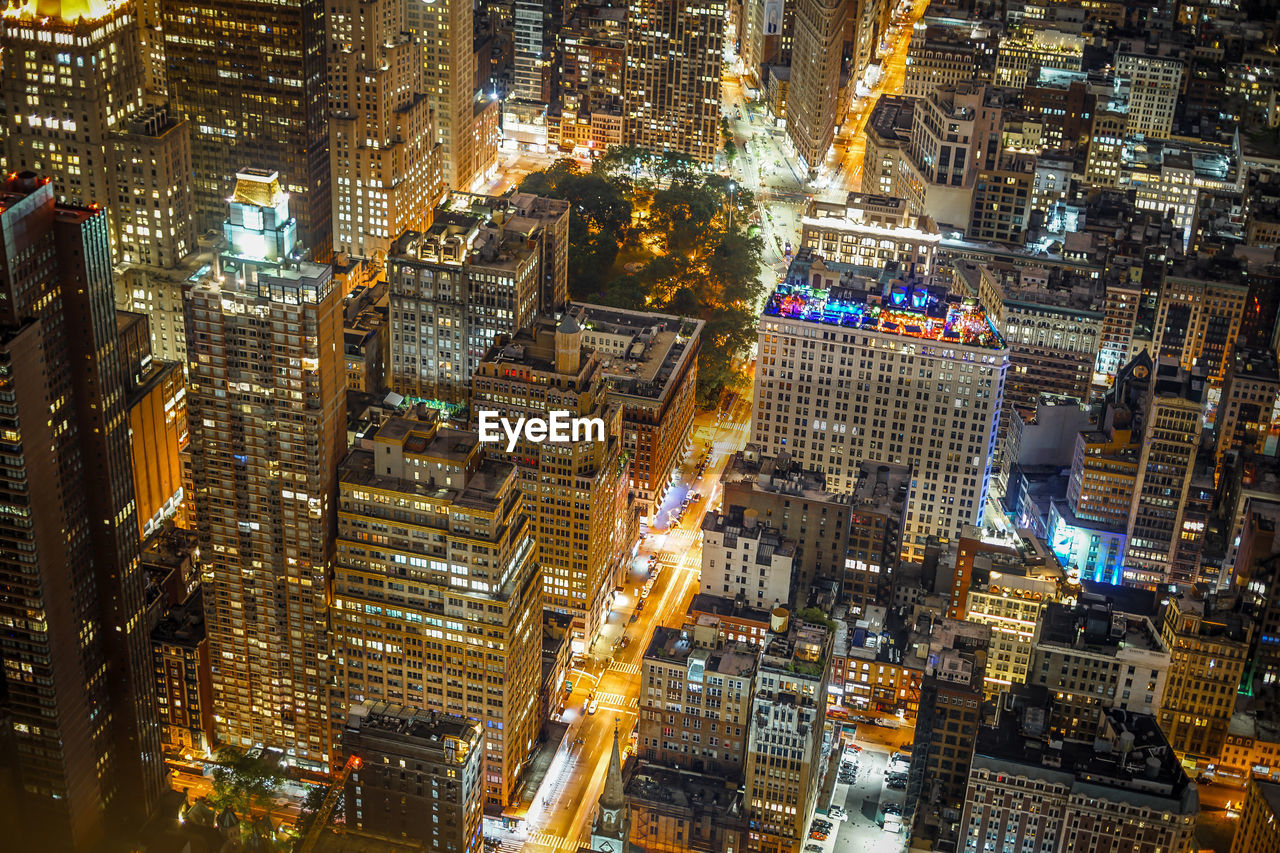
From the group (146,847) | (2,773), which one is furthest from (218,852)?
(2,773)

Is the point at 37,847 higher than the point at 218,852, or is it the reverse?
the point at 37,847

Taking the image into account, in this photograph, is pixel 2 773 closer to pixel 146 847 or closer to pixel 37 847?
pixel 37 847

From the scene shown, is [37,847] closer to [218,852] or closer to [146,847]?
[146,847]

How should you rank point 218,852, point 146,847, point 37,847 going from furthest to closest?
point 218,852 < point 146,847 < point 37,847

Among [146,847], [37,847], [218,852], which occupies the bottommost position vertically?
[218,852]

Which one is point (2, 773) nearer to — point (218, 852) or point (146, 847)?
point (146, 847)

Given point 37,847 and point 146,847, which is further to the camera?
point 146,847

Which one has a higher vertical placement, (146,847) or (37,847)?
(37,847)

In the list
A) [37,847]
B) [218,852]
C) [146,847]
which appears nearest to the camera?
[37,847]
